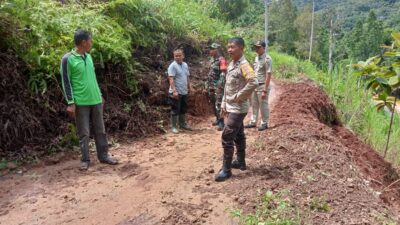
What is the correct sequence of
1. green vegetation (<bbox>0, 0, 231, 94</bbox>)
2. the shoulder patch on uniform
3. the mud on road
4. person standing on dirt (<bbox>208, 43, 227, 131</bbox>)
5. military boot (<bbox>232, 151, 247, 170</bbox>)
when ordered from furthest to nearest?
person standing on dirt (<bbox>208, 43, 227, 131</bbox>), green vegetation (<bbox>0, 0, 231, 94</bbox>), military boot (<bbox>232, 151, 247, 170</bbox>), the shoulder patch on uniform, the mud on road

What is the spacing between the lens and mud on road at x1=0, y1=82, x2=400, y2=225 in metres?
3.91

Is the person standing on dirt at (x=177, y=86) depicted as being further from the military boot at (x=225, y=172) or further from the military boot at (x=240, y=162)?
the military boot at (x=225, y=172)

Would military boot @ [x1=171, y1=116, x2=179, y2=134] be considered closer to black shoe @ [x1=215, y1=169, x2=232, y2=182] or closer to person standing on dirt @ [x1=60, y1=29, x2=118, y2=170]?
person standing on dirt @ [x1=60, y1=29, x2=118, y2=170]

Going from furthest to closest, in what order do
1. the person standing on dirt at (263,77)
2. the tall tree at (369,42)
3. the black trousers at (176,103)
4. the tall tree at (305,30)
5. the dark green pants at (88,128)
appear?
the tall tree at (369,42)
the tall tree at (305,30)
the black trousers at (176,103)
the person standing on dirt at (263,77)
the dark green pants at (88,128)

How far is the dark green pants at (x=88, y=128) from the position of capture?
16.5 ft

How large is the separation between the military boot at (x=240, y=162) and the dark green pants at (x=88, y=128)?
1780mm

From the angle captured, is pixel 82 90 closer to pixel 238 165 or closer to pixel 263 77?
pixel 238 165

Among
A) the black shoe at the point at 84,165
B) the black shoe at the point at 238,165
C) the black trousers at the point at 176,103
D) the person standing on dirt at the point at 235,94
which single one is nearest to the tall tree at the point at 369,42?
the black trousers at the point at 176,103

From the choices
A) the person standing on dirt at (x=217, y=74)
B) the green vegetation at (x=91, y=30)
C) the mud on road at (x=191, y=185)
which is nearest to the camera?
the mud on road at (x=191, y=185)

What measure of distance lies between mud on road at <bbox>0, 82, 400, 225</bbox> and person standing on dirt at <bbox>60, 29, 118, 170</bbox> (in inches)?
19.1

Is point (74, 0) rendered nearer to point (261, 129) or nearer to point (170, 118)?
point (170, 118)

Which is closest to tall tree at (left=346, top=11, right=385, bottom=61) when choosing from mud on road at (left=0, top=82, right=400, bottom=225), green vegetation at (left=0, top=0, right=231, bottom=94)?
green vegetation at (left=0, top=0, right=231, bottom=94)

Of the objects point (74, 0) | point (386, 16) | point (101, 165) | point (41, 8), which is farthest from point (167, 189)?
point (386, 16)

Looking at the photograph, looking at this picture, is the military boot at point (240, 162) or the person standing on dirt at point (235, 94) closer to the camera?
the person standing on dirt at point (235, 94)
